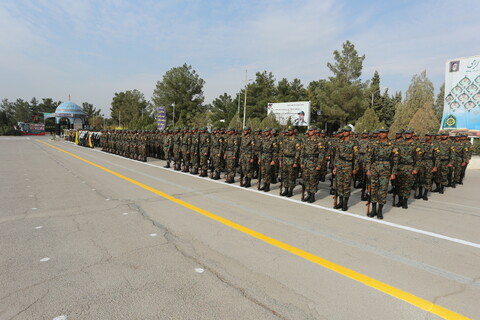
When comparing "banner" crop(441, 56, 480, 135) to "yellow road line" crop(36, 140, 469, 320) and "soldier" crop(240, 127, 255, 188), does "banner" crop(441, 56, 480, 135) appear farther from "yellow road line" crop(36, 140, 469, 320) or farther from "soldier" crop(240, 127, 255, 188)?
"yellow road line" crop(36, 140, 469, 320)

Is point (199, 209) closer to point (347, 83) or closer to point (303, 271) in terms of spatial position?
point (303, 271)

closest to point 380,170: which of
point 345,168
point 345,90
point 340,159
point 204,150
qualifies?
point 345,168

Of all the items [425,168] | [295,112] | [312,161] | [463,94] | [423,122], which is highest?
[463,94]

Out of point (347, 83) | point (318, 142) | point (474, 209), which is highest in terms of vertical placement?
point (347, 83)

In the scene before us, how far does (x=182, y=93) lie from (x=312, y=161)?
53.5m

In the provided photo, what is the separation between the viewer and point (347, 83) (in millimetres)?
36000

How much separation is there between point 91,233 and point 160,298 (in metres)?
2.31

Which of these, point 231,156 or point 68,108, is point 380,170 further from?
point 68,108

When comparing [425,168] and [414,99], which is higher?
[414,99]

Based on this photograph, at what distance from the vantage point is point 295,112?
33.5 metres

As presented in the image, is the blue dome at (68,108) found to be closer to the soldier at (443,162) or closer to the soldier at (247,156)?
the soldier at (247,156)

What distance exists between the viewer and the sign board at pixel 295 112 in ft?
107

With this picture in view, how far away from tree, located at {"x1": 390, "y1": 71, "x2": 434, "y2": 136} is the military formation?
20.7m

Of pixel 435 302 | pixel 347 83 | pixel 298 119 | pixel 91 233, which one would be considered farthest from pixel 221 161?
pixel 347 83
